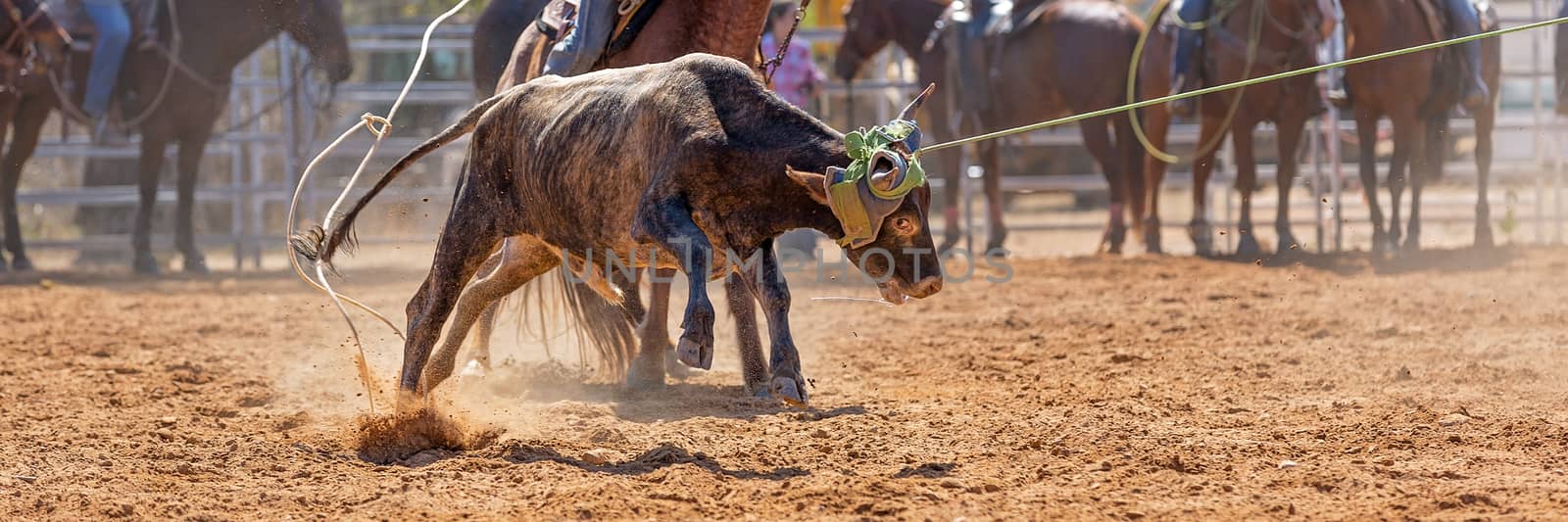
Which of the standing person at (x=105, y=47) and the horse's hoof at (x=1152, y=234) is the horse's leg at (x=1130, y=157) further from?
the standing person at (x=105, y=47)

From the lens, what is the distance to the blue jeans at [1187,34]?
11016mm

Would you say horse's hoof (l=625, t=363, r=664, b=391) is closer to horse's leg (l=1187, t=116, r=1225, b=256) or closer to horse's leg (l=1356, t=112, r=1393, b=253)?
horse's leg (l=1187, t=116, r=1225, b=256)

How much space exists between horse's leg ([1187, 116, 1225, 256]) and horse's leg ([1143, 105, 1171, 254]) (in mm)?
276

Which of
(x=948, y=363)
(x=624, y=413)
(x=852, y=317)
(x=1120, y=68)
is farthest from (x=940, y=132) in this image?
(x=624, y=413)

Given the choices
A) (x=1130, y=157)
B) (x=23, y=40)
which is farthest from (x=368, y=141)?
(x=1130, y=157)

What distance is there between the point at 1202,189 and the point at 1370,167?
114 cm

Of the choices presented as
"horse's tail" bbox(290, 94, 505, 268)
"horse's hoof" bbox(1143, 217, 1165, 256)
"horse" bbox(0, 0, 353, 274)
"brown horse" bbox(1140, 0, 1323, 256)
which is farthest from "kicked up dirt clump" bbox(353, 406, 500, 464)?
"horse's hoof" bbox(1143, 217, 1165, 256)

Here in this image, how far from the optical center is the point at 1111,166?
470 inches

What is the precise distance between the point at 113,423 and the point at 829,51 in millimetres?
13470

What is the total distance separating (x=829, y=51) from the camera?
59.4ft

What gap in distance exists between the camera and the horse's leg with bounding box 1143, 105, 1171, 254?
38.8 ft

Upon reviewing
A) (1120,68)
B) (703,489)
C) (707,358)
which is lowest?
(703,489)

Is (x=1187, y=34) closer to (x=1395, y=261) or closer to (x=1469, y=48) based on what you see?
(x=1469, y=48)

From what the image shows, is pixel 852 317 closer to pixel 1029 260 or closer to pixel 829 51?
pixel 1029 260
